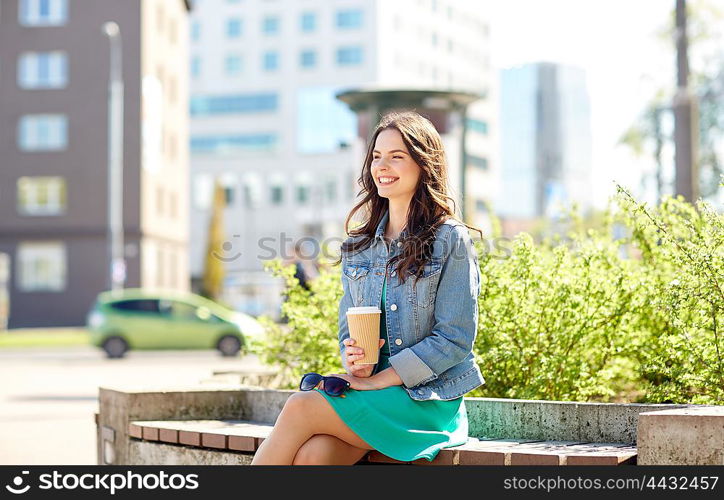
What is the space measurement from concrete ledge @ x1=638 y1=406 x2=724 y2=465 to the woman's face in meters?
1.27

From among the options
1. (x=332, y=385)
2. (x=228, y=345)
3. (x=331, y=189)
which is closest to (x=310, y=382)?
(x=332, y=385)

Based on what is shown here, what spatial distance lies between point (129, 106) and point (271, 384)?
42876 mm

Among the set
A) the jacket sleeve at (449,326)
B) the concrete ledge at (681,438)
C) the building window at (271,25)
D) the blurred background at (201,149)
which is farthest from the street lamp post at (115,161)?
the building window at (271,25)

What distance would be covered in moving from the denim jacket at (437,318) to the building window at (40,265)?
152 ft

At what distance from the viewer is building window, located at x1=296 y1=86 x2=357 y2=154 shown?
289 ft

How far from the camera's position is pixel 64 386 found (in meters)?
17.1

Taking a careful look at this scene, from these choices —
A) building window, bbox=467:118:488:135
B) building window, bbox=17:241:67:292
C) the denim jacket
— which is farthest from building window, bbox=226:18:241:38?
the denim jacket

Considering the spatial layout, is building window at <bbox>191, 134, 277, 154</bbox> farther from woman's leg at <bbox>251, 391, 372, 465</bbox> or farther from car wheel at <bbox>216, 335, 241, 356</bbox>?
woman's leg at <bbox>251, 391, 372, 465</bbox>

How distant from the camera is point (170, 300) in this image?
27.2 meters

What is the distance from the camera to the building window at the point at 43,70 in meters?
49.4

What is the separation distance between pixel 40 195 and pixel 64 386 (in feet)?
111

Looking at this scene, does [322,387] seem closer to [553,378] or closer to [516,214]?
[553,378]

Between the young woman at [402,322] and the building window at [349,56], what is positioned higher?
the building window at [349,56]

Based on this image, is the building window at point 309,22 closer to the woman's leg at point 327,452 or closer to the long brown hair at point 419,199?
the long brown hair at point 419,199
